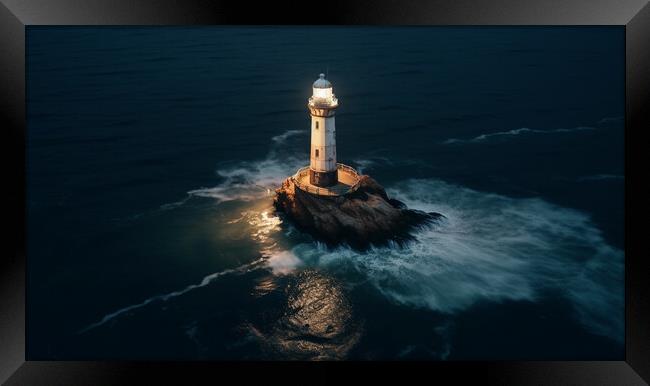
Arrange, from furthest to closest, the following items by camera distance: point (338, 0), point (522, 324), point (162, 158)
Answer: point (162, 158), point (522, 324), point (338, 0)

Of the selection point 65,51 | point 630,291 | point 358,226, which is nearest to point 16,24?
point 358,226

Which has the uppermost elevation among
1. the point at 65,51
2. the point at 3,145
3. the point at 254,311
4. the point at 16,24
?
the point at 65,51

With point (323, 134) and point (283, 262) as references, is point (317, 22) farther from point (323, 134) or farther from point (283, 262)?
point (283, 262)

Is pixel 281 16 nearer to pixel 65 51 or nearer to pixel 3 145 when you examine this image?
pixel 3 145

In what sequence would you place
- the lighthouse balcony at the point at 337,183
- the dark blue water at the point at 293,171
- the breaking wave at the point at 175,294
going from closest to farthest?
1. the dark blue water at the point at 293,171
2. the breaking wave at the point at 175,294
3. the lighthouse balcony at the point at 337,183

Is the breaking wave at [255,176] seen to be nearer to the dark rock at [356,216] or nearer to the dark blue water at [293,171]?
the dark blue water at [293,171]

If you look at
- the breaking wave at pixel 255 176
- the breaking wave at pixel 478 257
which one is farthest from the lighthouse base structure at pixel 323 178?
the breaking wave at pixel 255 176
